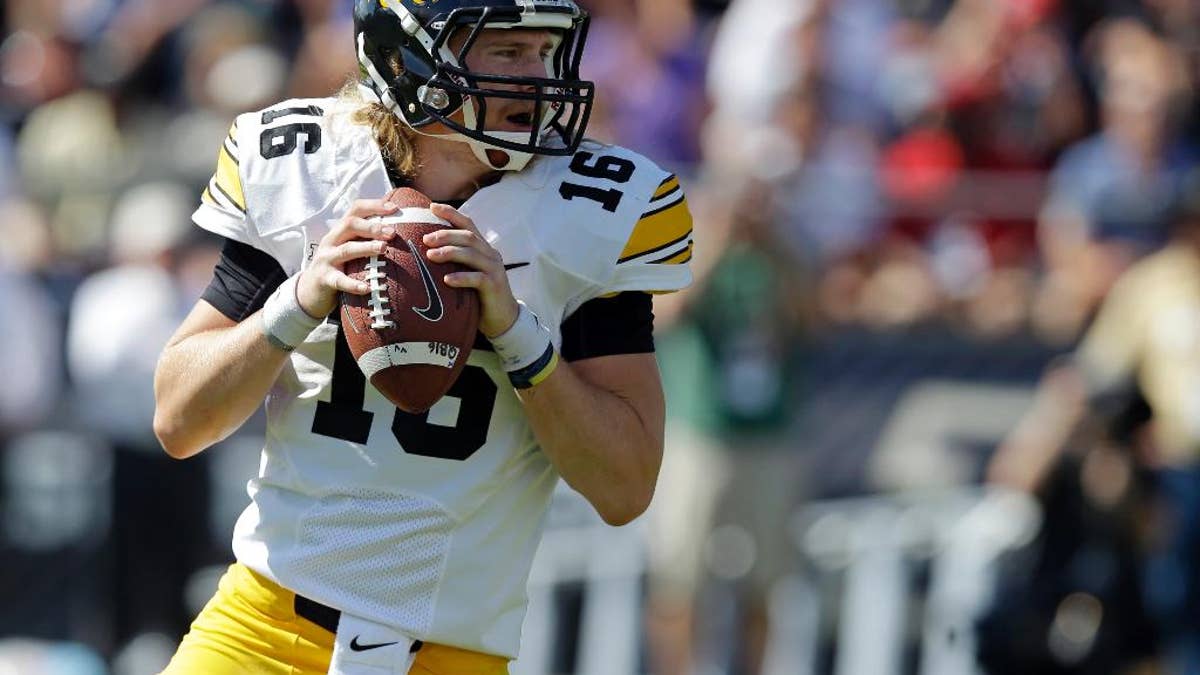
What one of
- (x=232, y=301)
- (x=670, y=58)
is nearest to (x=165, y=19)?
(x=670, y=58)

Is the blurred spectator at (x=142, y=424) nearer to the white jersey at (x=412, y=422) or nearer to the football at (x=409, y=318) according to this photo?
the white jersey at (x=412, y=422)

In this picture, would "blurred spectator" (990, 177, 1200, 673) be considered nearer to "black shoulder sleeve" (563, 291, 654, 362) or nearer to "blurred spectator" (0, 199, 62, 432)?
"blurred spectator" (0, 199, 62, 432)

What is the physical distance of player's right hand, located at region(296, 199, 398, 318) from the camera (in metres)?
3.03

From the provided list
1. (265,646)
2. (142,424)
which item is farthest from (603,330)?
(142,424)

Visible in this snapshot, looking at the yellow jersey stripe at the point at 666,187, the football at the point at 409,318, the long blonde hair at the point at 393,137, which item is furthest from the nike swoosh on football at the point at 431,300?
the yellow jersey stripe at the point at 666,187

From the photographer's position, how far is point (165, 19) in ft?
30.8

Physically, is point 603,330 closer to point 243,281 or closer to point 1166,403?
point 243,281

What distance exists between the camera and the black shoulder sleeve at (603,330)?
11.0ft

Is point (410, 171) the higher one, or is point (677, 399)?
point (410, 171)

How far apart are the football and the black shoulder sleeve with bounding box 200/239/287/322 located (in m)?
0.33

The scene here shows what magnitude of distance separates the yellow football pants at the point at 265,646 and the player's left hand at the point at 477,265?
59cm

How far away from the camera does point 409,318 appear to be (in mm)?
3018

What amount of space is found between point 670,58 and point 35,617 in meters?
3.84

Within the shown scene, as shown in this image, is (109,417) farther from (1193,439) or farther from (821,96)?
(1193,439)
